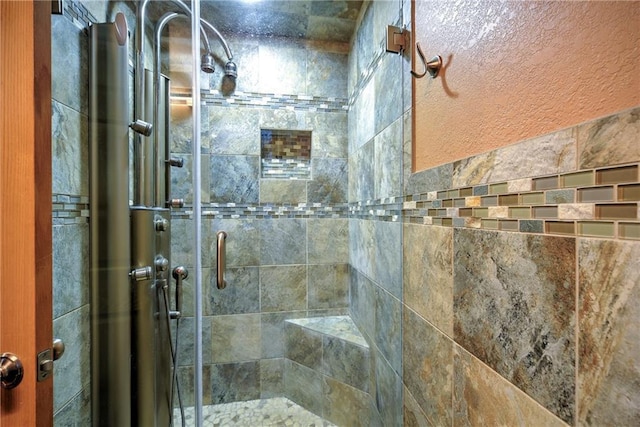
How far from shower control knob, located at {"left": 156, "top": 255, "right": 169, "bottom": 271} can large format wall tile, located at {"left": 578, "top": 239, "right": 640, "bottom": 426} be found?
1.45m

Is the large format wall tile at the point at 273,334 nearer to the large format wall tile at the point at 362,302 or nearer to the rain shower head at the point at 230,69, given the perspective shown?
the large format wall tile at the point at 362,302

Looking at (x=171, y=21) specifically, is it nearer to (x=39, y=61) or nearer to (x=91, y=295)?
(x=39, y=61)

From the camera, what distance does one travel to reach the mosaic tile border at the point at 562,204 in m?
0.38

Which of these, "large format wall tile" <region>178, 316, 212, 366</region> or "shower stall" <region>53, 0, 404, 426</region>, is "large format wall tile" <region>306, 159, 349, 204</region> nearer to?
"shower stall" <region>53, 0, 404, 426</region>

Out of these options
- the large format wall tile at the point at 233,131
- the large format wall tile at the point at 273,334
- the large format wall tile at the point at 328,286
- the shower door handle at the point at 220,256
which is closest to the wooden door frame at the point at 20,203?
the shower door handle at the point at 220,256

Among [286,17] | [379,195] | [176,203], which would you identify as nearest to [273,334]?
[176,203]

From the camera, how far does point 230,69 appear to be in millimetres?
1826

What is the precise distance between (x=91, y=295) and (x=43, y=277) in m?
0.55

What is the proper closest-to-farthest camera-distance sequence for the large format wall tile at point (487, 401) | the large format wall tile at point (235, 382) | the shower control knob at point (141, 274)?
the large format wall tile at point (487, 401) < the shower control knob at point (141, 274) < the large format wall tile at point (235, 382)

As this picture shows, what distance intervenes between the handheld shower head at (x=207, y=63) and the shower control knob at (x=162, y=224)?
98cm

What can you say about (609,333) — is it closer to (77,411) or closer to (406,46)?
(406,46)

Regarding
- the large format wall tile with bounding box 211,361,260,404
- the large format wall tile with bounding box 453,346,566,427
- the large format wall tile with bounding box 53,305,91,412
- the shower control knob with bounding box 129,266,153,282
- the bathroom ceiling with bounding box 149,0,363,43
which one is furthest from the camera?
the large format wall tile with bounding box 211,361,260,404

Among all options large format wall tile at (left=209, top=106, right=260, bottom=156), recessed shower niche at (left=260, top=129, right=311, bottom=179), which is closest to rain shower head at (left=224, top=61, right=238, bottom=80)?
large format wall tile at (left=209, top=106, right=260, bottom=156)

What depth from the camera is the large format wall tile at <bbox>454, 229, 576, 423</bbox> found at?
463mm
